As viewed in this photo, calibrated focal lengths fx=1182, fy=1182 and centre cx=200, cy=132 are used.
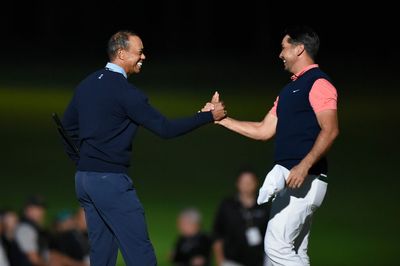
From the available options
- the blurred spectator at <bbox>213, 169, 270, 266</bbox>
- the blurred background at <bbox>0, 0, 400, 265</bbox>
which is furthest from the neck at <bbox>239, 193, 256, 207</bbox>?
the blurred background at <bbox>0, 0, 400, 265</bbox>

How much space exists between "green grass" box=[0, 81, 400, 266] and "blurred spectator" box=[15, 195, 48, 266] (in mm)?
1882

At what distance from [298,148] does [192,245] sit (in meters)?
3.88

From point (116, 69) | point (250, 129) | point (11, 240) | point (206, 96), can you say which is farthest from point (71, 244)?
point (206, 96)

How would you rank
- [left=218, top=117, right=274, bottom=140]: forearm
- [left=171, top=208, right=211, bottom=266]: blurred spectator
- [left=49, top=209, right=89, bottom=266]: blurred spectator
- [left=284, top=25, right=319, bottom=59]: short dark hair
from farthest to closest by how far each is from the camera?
[left=49, top=209, right=89, bottom=266]: blurred spectator → [left=171, top=208, right=211, bottom=266]: blurred spectator → [left=218, top=117, right=274, bottom=140]: forearm → [left=284, top=25, right=319, bottom=59]: short dark hair

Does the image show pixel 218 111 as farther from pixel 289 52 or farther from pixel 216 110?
pixel 289 52

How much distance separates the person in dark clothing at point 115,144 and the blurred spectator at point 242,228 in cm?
278

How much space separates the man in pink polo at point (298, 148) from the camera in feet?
21.9

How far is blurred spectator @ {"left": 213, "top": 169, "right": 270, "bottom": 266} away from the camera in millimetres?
9664

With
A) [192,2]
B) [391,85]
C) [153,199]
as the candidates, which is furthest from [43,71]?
[153,199]

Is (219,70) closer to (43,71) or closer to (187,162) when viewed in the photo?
(43,71)

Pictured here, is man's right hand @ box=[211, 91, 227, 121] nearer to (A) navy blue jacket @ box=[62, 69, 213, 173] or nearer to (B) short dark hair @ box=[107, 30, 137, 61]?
(A) navy blue jacket @ box=[62, 69, 213, 173]

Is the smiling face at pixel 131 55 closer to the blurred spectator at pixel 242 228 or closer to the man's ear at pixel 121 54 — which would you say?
the man's ear at pixel 121 54

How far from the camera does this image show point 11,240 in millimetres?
11086

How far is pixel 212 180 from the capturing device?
56.2 feet
